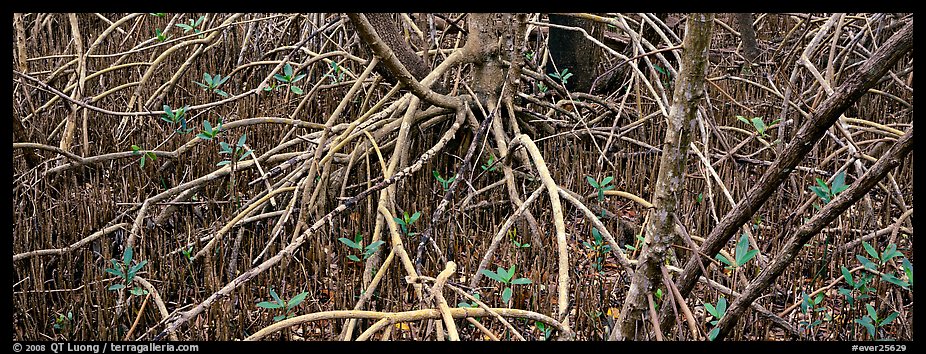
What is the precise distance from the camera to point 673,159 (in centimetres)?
127

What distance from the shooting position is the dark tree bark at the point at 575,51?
2900 mm

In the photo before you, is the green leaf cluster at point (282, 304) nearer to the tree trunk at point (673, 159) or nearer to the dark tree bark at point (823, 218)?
the tree trunk at point (673, 159)

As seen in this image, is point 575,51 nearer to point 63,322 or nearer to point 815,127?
point 815,127

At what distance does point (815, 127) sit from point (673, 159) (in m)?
0.21

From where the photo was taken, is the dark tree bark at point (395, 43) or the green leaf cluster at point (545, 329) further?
the dark tree bark at point (395, 43)

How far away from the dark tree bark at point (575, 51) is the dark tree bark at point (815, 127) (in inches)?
65.4

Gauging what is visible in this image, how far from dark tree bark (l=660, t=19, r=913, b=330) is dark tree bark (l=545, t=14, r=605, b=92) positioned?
5.45ft

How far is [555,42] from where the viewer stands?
9.68 feet

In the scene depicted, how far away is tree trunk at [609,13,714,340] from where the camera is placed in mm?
1226

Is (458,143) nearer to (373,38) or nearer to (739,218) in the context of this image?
(373,38)

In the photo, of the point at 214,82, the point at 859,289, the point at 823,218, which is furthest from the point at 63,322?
the point at 859,289

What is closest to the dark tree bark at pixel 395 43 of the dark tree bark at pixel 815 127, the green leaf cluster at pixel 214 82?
the green leaf cluster at pixel 214 82

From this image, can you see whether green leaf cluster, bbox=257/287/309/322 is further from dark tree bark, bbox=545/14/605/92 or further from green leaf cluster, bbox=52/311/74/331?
dark tree bark, bbox=545/14/605/92
